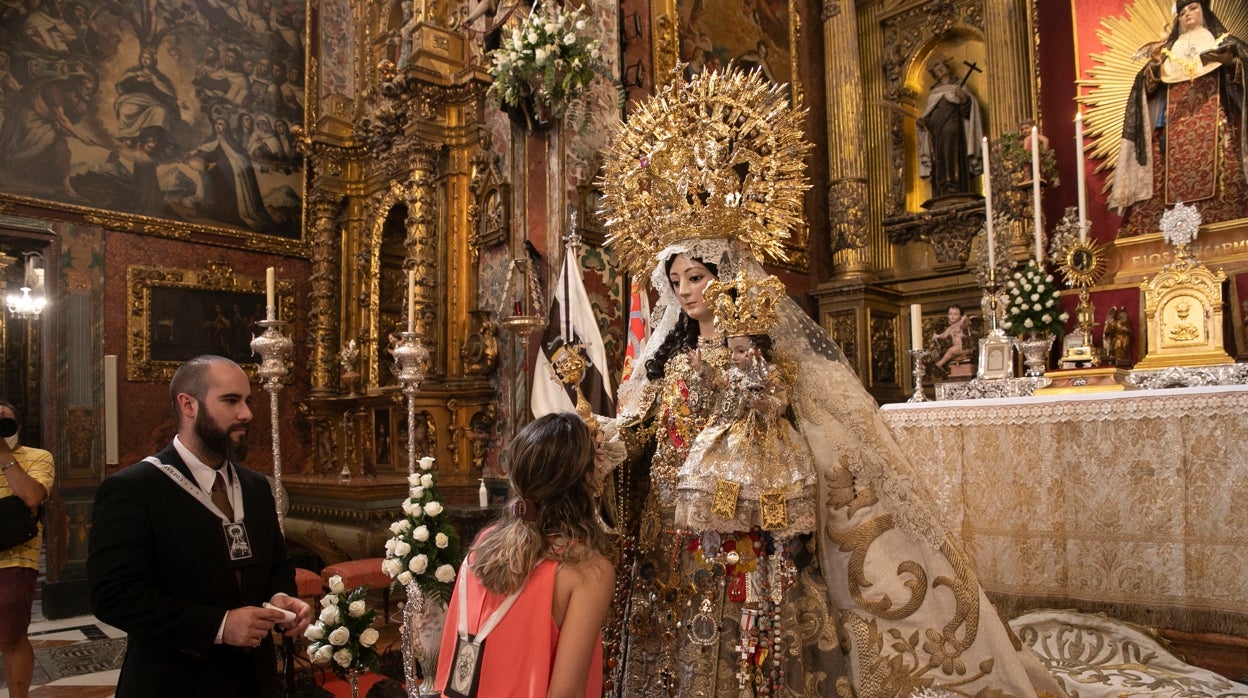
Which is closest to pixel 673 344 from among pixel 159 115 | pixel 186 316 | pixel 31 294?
pixel 31 294

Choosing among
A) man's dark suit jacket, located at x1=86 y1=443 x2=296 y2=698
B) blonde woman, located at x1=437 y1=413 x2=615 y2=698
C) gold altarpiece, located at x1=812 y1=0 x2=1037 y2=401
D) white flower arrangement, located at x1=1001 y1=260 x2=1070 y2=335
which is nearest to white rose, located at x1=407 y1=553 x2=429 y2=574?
man's dark suit jacket, located at x1=86 y1=443 x2=296 y2=698

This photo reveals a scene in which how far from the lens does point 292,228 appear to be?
1060 cm

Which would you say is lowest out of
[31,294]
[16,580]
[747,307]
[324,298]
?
[16,580]

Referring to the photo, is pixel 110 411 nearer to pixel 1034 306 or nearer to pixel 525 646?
pixel 525 646

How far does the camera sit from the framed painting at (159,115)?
28.1 ft

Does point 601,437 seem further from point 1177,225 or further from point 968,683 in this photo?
point 1177,225

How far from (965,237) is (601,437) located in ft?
25.7

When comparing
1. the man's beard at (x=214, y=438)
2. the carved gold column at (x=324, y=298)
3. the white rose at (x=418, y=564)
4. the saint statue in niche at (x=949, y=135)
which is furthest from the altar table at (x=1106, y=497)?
the carved gold column at (x=324, y=298)

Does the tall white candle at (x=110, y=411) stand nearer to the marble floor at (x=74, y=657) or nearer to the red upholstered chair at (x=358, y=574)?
the marble floor at (x=74, y=657)

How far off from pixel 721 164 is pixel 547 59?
11.7 feet

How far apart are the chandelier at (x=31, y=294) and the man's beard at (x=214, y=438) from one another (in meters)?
7.02

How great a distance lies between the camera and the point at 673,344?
3.72 m

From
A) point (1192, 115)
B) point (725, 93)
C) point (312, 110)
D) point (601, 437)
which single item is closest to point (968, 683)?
point (601, 437)

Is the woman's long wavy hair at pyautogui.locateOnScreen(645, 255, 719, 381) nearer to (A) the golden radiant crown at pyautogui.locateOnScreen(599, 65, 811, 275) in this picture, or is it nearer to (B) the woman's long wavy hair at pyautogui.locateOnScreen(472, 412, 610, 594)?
A: (A) the golden radiant crown at pyautogui.locateOnScreen(599, 65, 811, 275)
